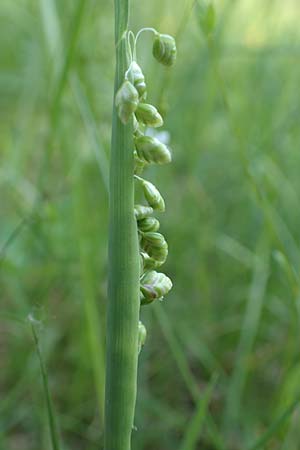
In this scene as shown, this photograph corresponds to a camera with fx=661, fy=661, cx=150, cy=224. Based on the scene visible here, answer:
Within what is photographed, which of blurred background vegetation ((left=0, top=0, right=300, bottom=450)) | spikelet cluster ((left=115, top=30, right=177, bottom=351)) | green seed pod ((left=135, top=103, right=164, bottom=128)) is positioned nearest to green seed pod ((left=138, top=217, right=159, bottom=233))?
spikelet cluster ((left=115, top=30, right=177, bottom=351))

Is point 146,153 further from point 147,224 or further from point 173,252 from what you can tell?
point 173,252

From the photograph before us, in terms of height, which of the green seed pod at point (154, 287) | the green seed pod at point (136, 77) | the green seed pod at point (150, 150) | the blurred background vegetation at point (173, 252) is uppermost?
the green seed pod at point (136, 77)

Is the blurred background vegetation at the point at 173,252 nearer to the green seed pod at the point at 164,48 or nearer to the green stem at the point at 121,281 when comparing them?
the green stem at the point at 121,281

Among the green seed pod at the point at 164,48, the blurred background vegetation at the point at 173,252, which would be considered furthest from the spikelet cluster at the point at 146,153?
the blurred background vegetation at the point at 173,252

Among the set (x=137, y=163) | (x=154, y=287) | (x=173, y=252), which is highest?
(x=137, y=163)

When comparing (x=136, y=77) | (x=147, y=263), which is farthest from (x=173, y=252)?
(x=136, y=77)

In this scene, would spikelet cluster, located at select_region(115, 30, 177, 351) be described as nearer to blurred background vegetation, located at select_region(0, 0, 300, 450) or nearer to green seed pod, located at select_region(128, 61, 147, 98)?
green seed pod, located at select_region(128, 61, 147, 98)
